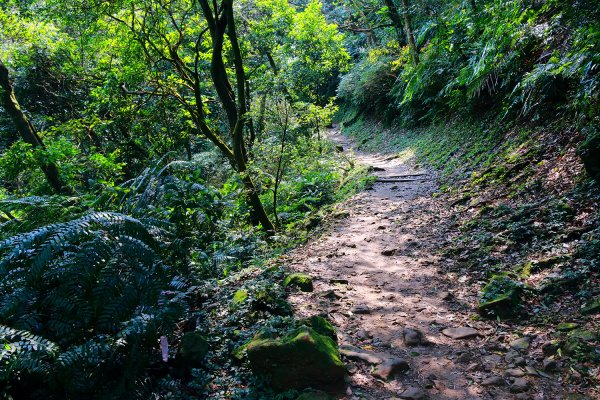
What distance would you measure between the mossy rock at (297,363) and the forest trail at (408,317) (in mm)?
209

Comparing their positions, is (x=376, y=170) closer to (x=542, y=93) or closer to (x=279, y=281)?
(x=542, y=93)

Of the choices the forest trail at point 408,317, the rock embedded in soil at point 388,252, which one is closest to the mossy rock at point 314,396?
the forest trail at point 408,317

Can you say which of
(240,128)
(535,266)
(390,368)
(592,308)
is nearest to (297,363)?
(390,368)

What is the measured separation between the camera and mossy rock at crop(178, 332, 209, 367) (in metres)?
2.85

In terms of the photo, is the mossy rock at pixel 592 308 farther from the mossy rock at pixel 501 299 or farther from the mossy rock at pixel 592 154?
the mossy rock at pixel 592 154

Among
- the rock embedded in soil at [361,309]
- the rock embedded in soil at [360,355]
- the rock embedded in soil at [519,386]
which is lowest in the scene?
the rock embedded in soil at [519,386]

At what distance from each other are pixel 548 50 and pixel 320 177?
6719 mm

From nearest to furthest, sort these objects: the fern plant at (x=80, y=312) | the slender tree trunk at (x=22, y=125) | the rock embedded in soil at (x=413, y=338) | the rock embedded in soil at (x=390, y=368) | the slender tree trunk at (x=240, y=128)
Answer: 1. the fern plant at (x=80, y=312)
2. the rock embedded in soil at (x=390, y=368)
3. the rock embedded in soil at (x=413, y=338)
4. the slender tree trunk at (x=240, y=128)
5. the slender tree trunk at (x=22, y=125)

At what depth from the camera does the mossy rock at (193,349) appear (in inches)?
112

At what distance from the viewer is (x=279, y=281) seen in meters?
4.71

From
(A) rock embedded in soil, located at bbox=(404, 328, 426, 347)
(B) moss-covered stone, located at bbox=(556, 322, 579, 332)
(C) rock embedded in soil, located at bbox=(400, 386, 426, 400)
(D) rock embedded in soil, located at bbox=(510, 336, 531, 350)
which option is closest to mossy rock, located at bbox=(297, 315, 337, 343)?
(A) rock embedded in soil, located at bbox=(404, 328, 426, 347)

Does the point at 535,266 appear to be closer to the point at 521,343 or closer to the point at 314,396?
the point at 521,343

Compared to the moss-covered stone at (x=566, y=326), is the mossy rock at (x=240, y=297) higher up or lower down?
higher up

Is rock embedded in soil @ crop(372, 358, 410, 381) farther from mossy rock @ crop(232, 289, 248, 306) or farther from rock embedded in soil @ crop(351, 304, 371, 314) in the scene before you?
mossy rock @ crop(232, 289, 248, 306)
